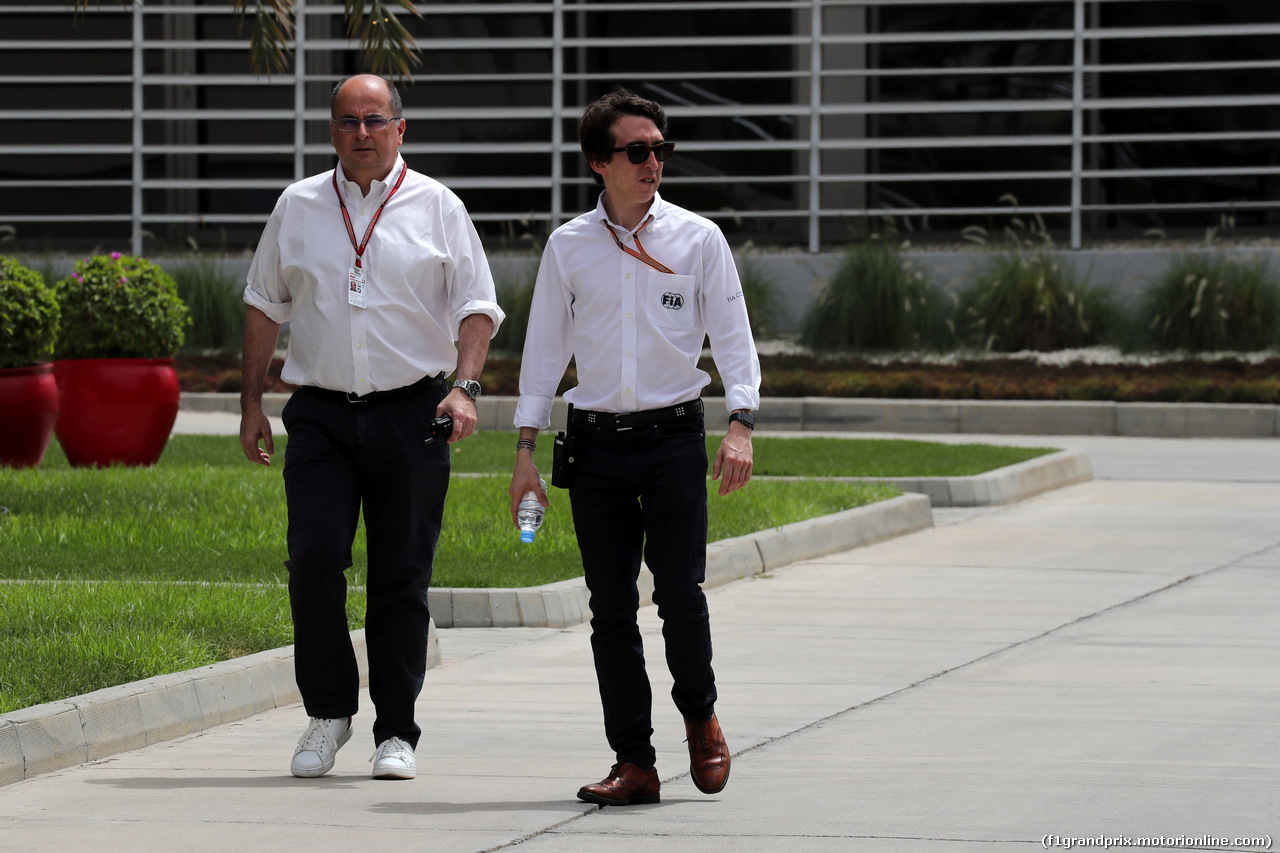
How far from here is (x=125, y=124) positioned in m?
27.8

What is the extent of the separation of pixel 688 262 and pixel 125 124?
78.1 ft

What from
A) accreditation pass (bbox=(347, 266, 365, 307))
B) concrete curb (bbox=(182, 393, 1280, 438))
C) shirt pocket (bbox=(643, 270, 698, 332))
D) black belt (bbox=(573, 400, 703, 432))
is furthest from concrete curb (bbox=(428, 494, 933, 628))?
concrete curb (bbox=(182, 393, 1280, 438))

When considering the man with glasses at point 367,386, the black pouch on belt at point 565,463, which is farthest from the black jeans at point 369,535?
the black pouch on belt at point 565,463

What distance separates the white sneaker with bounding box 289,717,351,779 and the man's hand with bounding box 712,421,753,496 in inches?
56.8

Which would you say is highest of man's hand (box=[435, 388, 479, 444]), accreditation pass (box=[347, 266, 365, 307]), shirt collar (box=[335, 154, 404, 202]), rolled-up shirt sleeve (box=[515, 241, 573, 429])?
shirt collar (box=[335, 154, 404, 202])

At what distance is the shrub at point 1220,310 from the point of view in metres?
22.0

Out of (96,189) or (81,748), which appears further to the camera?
(96,189)

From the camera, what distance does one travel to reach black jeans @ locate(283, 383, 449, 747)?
5.82 meters

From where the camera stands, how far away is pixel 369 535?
6008mm

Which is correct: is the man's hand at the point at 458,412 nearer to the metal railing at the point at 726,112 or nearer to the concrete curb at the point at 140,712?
the concrete curb at the point at 140,712

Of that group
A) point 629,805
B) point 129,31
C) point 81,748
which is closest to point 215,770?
point 81,748

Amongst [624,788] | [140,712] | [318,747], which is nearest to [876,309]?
[140,712]

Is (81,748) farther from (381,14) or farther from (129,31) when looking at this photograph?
(129,31)

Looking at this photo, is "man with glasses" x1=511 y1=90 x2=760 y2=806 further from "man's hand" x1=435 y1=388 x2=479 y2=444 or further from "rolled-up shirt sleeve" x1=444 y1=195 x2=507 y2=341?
"rolled-up shirt sleeve" x1=444 y1=195 x2=507 y2=341
